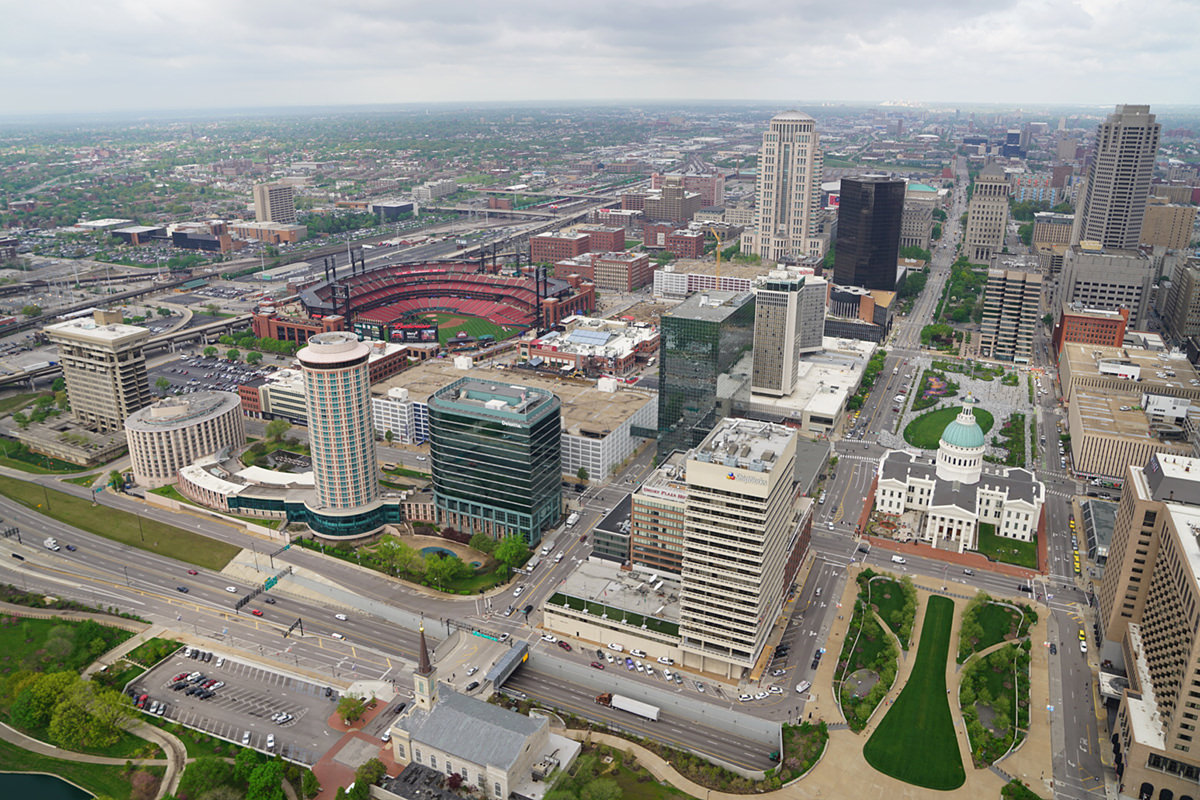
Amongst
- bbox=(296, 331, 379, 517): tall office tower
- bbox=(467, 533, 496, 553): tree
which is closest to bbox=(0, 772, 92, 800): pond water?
bbox=(296, 331, 379, 517): tall office tower

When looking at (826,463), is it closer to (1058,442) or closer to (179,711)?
(1058,442)

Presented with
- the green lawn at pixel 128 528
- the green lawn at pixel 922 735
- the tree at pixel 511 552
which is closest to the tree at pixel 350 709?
the tree at pixel 511 552

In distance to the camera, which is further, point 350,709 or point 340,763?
point 350,709

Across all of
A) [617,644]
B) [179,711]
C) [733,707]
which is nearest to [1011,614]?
[733,707]

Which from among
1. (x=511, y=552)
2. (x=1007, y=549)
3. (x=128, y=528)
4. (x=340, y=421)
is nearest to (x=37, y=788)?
(x=128, y=528)

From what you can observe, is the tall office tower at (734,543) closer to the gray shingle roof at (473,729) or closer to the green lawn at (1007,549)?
the gray shingle roof at (473,729)

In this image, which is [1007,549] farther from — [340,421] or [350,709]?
[340,421]
